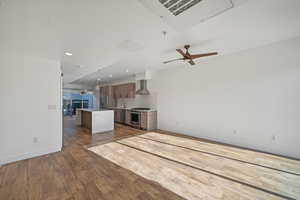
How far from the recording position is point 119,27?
1.99 m

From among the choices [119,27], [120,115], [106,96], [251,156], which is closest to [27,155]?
[119,27]

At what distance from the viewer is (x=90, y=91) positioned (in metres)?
10.4

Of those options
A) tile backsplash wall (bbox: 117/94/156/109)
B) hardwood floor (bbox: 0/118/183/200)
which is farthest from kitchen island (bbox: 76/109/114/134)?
hardwood floor (bbox: 0/118/183/200)

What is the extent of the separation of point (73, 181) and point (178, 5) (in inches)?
114

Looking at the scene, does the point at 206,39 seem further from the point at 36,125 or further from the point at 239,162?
the point at 36,125

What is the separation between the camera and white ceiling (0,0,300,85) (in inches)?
61.2

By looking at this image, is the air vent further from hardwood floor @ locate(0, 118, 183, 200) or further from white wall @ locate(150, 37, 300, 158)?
white wall @ locate(150, 37, 300, 158)

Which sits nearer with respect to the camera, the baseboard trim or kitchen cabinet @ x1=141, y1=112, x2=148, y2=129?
the baseboard trim

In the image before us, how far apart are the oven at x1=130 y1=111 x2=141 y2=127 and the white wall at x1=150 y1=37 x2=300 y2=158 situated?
1.71m

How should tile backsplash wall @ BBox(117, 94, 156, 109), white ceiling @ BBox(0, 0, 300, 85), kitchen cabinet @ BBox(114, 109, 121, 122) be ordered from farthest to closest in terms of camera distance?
kitchen cabinet @ BBox(114, 109, 121, 122), tile backsplash wall @ BBox(117, 94, 156, 109), white ceiling @ BBox(0, 0, 300, 85)

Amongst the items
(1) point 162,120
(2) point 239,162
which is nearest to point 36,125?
(1) point 162,120

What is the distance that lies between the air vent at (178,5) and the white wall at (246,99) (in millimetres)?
3115

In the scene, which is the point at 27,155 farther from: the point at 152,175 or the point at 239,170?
the point at 239,170

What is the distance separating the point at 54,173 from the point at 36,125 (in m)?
1.45
